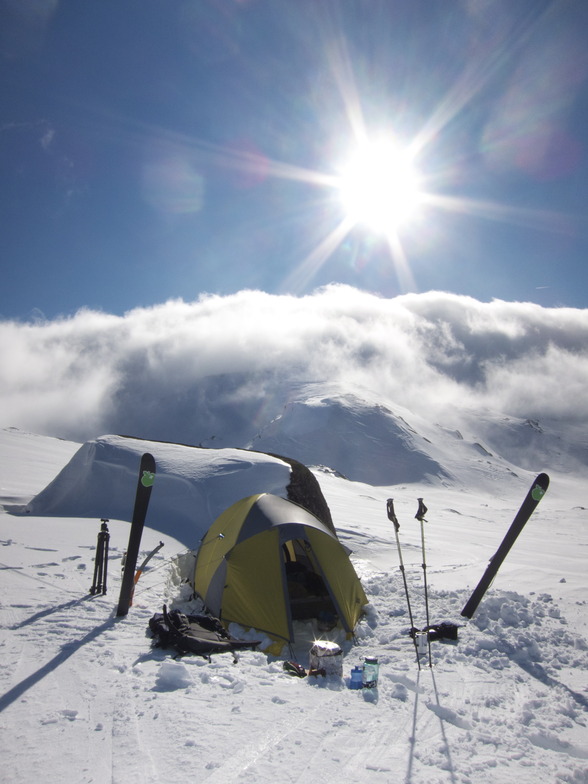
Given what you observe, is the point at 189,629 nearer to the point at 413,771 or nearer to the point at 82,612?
the point at 82,612

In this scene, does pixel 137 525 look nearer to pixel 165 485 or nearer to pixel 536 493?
pixel 536 493

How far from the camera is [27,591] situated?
8539 mm

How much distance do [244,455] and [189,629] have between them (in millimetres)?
10059

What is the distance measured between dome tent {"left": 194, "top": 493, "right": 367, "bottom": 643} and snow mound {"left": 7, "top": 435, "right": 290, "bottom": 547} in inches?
177

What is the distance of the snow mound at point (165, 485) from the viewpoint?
14.4 meters

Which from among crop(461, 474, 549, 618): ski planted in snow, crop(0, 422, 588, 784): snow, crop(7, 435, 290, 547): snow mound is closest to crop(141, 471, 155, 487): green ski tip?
crop(0, 422, 588, 784): snow

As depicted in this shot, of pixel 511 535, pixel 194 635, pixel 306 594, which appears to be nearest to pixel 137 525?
pixel 194 635

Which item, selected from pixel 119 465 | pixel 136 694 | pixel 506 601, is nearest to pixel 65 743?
pixel 136 694

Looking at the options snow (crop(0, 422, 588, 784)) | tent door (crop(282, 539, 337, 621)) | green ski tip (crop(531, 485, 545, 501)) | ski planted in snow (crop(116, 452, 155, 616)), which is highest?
green ski tip (crop(531, 485, 545, 501))

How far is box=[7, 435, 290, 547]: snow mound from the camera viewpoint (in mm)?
14375

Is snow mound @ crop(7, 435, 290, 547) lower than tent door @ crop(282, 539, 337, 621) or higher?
higher

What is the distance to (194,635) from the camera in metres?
6.78

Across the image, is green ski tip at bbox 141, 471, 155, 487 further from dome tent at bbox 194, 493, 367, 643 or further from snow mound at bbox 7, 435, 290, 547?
snow mound at bbox 7, 435, 290, 547

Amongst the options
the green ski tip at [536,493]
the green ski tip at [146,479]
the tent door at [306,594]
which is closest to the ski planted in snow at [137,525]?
the green ski tip at [146,479]
